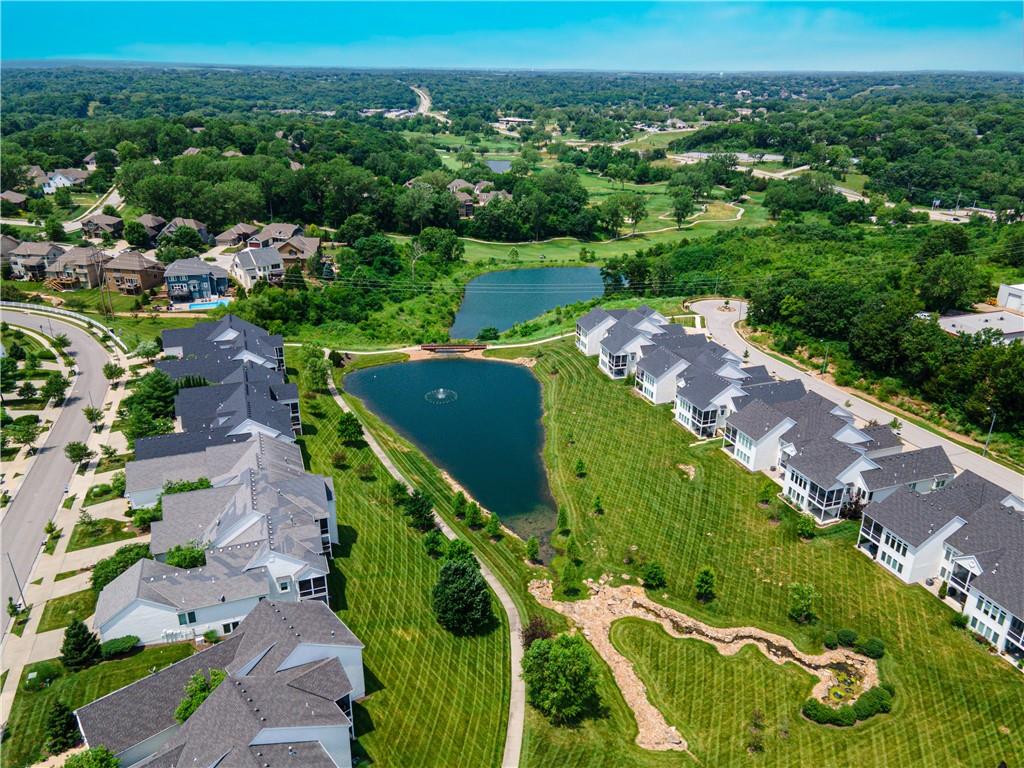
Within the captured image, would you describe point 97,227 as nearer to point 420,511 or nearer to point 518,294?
point 518,294

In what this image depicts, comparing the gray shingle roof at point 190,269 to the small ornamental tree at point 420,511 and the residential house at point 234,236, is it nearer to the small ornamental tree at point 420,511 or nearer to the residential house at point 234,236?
the residential house at point 234,236

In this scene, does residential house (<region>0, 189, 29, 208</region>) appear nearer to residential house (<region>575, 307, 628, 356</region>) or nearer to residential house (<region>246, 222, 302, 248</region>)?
residential house (<region>246, 222, 302, 248</region>)

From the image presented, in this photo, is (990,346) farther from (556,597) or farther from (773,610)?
(556,597)

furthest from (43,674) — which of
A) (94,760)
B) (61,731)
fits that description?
(94,760)

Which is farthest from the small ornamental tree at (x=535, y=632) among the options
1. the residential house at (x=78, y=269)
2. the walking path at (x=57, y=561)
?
the residential house at (x=78, y=269)

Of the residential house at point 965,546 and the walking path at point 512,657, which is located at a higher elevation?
the residential house at point 965,546
